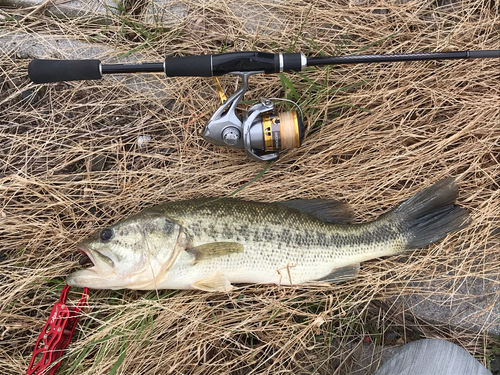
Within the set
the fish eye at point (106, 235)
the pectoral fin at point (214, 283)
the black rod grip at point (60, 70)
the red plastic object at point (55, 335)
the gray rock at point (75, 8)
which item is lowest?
the red plastic object at point (55, 335)

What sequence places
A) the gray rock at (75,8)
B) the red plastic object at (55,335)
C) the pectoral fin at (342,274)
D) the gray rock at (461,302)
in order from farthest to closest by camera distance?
the gray rock at (75,8) < the gray rock at (461,302) < the pectoral fin at (342,274) < the red plastic object at (55,335)

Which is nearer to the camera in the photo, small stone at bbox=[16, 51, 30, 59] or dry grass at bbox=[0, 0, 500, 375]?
dry grass at bbox=[0, 0, 500, 375]

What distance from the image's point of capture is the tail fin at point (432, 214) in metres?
2.75

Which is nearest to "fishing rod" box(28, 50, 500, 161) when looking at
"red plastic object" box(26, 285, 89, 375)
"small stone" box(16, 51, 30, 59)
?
"small stone" box(16, 51, 30, 59)

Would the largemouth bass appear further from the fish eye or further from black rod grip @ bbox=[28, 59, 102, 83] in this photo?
black rod grip @ bbox=[28, 59, 102, 83]

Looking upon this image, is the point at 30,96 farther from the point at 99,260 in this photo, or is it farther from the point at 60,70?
the point at 99,260

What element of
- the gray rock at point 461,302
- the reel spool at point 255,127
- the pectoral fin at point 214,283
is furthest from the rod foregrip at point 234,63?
the gray rock at point 461,302

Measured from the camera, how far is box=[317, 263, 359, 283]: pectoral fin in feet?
8.84

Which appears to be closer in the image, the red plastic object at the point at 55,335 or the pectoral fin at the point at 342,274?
the red plastic object at the point at 55,335

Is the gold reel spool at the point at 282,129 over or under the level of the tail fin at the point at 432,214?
over

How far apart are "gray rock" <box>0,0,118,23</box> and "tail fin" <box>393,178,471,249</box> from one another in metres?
3.08

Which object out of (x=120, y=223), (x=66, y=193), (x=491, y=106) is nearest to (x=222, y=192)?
(x=120, y=223)

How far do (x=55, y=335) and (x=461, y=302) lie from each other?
317cm

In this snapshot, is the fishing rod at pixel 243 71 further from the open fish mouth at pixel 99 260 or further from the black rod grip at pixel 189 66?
the open fish mouth at pixel 99 260
